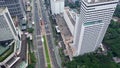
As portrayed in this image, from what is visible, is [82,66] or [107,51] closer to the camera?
[82,66]

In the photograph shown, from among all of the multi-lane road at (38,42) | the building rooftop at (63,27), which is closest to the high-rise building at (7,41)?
the multi-lane road at (38,42)

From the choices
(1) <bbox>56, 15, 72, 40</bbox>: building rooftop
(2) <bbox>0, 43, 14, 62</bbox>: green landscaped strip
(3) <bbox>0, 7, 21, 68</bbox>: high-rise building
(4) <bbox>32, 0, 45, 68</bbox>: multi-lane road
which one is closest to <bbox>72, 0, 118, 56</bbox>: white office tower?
(1) <bbox>56, 15, 72, 40</bbox>: building rooftop

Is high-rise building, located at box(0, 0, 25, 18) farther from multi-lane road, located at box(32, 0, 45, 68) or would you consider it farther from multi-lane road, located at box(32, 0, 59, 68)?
multi-lane road, located at box(32, 0, 59, 68)

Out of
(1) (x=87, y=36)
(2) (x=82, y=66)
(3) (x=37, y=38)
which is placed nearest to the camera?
(1) (x=87, y=36)

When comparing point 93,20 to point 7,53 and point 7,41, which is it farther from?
point 7,41

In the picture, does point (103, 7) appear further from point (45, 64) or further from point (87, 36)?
point (45, 64)

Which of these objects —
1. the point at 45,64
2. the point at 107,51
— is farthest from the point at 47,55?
the point at 107,51

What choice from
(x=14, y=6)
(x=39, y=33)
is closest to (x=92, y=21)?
(x=39, y=33)

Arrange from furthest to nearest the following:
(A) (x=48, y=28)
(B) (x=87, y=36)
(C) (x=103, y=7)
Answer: (A) (x=48, y=28)
(B) (x=87, y=36)
(C) (x=103, y=7)
